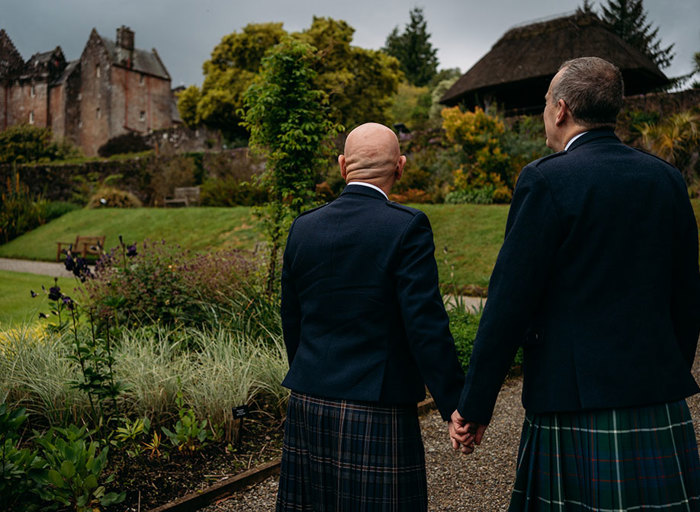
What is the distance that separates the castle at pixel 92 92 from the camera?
1772 inches

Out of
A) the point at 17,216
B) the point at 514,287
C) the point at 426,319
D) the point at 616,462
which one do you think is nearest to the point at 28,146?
the point at 17,216

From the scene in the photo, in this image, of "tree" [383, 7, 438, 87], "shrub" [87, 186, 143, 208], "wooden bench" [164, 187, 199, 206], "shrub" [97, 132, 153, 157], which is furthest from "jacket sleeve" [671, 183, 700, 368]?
"tree" [383, 7, 438, 87]

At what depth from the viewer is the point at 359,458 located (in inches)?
75.4

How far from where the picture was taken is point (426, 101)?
150 feet

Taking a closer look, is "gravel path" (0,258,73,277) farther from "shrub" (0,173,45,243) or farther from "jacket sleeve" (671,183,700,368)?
"jacket sleeve" (671,183,700,368)

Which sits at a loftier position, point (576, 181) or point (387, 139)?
point (387, 139)

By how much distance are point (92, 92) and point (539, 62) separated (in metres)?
37.3

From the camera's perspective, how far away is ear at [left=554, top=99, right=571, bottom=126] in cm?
185

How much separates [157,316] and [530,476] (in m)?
4.77

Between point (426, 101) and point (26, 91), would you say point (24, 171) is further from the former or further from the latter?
point (426, 101)

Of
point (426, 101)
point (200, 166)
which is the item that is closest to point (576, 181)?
point (200, 166)

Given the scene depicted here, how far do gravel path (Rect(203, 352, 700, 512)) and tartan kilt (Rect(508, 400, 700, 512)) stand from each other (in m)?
1.56

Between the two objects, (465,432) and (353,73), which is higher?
(353,73)

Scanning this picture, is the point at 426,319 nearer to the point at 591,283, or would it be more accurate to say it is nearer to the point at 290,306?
the point at 591,283
